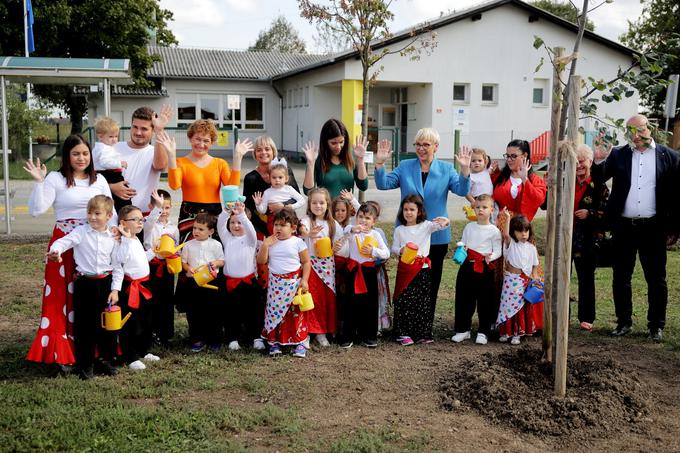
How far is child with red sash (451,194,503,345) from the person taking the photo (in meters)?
6.32

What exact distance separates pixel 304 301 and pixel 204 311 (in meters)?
0.93

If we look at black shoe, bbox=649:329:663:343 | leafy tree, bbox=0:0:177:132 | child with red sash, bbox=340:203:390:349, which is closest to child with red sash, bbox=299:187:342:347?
child with red sash, bbox=340:203:390:349

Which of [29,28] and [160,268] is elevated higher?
[29,28]

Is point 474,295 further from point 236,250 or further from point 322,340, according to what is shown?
point 236,250

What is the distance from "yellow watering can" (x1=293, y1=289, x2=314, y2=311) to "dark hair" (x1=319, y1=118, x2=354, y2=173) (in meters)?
1.30

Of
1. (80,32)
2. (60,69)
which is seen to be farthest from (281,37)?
(60,69)

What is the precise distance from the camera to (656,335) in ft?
21.6

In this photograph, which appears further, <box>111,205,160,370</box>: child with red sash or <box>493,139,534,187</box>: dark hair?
<box>493,139,534,187</box>: dark hair

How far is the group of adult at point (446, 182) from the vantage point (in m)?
5.90

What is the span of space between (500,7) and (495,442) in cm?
2593

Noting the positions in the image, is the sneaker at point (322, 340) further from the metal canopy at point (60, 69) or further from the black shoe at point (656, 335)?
the metal canopy at point (60, 69)

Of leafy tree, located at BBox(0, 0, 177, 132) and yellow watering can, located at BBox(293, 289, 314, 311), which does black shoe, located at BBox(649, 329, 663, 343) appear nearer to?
yellow watering can, located at BBox(293, 289, 314, 311)

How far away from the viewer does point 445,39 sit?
26.9m

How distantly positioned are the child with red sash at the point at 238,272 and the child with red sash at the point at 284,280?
13 cm
